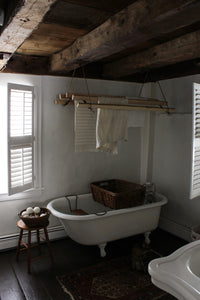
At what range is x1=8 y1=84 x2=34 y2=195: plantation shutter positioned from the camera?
2.92 m

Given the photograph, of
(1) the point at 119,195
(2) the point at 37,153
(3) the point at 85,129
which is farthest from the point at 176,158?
(2) the point at 37,153

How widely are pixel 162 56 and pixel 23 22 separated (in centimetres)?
157

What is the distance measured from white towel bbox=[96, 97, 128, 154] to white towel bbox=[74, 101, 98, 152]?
249mm

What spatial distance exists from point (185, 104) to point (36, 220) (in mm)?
2366

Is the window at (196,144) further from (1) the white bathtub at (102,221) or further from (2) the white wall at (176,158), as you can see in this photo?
(2) the white wall at (176,158)

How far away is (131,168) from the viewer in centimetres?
429

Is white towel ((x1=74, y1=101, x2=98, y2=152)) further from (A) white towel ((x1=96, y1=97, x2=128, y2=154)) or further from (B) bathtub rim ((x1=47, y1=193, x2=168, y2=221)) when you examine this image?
(B) bathtub rim ((x1=47, y1=193, x2=168, y2=221))

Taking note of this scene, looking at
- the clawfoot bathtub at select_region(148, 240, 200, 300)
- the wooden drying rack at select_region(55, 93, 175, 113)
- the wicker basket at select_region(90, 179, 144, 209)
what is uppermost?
the wooden drying rack at select_region(55, 93, 175, 113)

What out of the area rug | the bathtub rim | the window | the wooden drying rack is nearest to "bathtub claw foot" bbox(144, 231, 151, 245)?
the bathtub rim

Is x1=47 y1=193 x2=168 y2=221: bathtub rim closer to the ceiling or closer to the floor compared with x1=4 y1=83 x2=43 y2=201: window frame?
closer to the floor

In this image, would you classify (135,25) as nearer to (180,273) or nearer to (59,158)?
(180,273)

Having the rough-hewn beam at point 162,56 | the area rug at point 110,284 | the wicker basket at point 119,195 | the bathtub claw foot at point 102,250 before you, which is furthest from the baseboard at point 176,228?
the rough-hewn beam at point 162,56

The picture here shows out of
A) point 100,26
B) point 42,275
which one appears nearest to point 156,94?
point 100,26

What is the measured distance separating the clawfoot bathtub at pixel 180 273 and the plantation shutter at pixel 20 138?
191cm
